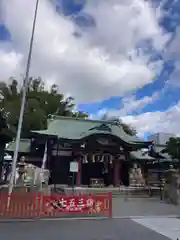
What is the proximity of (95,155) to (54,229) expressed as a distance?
15107 mm

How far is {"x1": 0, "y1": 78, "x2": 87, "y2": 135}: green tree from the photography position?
112ft

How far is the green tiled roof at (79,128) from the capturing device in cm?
2378

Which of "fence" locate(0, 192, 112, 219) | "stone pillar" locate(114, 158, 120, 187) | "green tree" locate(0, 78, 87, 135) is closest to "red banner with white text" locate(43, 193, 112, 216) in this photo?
"fence" locate(0, 192, 112, 219)

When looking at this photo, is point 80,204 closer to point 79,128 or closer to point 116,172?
point 116,172

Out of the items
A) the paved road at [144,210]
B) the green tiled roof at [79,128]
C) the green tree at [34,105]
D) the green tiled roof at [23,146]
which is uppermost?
the green tree at [34,105]

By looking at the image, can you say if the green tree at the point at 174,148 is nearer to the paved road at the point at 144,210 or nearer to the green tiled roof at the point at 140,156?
the green tiled roof at the point at 140,156

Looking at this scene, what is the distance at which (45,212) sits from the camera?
33.4ft

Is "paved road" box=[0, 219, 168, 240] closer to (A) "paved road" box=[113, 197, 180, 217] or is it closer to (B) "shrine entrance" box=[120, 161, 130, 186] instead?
(A) "paved road" box=[113, 197, 180, 217]

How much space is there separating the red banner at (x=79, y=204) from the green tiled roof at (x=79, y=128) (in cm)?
1174

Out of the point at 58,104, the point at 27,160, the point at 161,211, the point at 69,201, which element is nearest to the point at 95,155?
the point at 27,160

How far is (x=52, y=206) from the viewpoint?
10344 mm

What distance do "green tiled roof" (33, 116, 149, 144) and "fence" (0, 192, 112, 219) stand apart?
11.8 meters

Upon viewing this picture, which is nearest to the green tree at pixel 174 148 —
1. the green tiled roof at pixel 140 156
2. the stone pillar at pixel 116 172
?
the green tiled roof at pixel 140 156

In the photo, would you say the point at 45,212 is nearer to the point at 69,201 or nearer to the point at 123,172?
the point at 69,201
